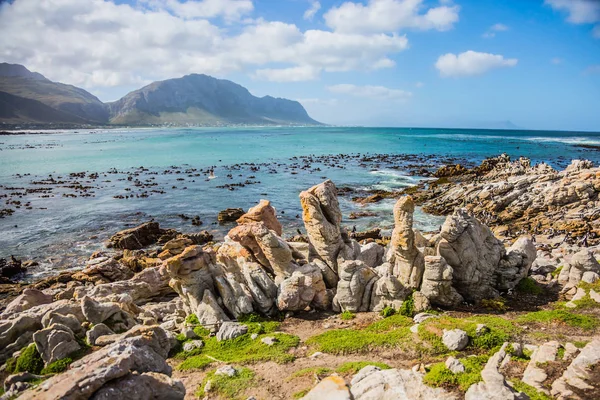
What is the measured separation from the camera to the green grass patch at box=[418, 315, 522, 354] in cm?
1248

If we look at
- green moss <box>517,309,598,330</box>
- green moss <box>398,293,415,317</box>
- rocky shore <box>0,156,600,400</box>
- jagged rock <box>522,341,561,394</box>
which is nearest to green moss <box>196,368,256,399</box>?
rocky shore <box>0,156,600,400</box>

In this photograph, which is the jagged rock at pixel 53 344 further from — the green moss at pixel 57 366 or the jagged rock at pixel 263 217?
the jagged rock at pixel 263 217

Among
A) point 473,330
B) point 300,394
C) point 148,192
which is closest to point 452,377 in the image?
point 473,330

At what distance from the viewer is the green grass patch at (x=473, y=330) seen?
12.5 m

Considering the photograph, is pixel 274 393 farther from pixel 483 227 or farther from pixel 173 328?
pixel 483 227

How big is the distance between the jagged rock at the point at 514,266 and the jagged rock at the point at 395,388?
10149mm

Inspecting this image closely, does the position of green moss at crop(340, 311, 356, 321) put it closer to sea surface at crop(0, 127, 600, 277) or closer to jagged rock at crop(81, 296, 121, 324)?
jagged rock at crop(81, 296, 121, 324)

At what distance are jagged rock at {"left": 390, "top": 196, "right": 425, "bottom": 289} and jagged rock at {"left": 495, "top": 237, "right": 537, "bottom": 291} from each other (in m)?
4.31

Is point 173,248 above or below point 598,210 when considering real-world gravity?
below

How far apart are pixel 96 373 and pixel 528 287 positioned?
60.0 ft

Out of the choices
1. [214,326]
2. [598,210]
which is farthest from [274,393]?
[598,210]

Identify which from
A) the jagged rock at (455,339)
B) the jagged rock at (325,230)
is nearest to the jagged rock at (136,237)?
the jagged rock at (325,230)

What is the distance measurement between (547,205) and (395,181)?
27.1 m

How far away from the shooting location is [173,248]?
27891 millimetres
